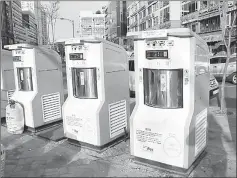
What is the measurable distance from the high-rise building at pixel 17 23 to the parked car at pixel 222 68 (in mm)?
10696

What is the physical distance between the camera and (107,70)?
4.69 m

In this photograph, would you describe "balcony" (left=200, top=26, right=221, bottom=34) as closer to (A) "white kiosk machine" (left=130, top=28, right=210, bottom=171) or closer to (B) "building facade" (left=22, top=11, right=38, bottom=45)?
(B) "building facade" (left=22, top=11, right=38, bottom=45)

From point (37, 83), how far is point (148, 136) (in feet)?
10.4

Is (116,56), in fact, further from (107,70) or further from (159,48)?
(159,48)

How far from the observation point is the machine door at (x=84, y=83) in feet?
15.5

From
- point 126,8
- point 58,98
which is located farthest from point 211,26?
point 58,98

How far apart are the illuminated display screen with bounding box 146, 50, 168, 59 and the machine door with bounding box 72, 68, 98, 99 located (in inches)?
49.1

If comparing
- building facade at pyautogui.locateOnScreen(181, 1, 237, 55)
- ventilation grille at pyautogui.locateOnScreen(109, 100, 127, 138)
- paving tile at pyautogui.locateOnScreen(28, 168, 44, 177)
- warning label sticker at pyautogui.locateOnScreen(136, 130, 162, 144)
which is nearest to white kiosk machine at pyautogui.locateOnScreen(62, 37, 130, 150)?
ventilation grille at pyautogui.locateOnScreen(109, 100, 127, 138)

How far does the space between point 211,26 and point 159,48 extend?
89.6 ft

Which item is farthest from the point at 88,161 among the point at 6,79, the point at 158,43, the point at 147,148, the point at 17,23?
the point at 6,79

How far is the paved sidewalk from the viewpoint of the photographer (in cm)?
385

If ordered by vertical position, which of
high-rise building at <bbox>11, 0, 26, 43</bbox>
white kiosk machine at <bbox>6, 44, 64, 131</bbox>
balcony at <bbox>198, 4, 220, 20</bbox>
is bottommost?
white kiosk machine at <bbox>6, 44, 64, 131</bbox>

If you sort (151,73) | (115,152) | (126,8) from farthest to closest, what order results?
(126,8) → (115,152) → (151,73)

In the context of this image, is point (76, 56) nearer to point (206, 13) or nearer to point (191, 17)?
point (206, 13)
